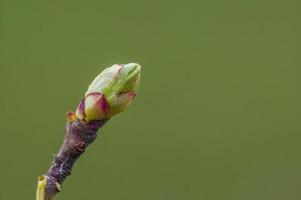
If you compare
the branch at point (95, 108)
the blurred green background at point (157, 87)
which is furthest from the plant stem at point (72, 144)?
the blurred green background at point (157, 87)

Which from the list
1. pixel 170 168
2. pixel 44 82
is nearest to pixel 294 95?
pixel 170 168

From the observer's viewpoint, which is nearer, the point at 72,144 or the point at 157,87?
the point at 72,144

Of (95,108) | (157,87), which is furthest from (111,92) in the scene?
(157,87)

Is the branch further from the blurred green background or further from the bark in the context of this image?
the blurred green background

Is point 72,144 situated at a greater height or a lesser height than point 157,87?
lesser

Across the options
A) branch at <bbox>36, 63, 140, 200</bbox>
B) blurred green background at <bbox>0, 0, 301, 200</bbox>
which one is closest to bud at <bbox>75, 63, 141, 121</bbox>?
branch at <bbox>36, 63, 140, 200</bbox>

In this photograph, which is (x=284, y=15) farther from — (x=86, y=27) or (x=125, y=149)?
(x=125, y=149)

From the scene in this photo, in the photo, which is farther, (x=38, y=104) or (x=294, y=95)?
(x=294, y=95)

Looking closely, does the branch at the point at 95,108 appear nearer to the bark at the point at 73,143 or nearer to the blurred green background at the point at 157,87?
the bark at the point at 73,143

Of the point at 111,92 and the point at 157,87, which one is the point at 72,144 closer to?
the point at 111,92
